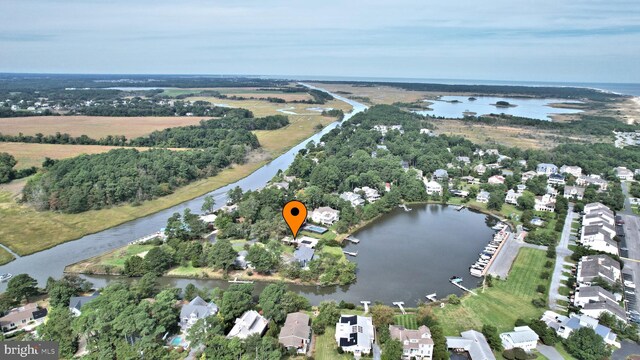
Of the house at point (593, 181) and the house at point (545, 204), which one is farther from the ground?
the house at point (593, 181)

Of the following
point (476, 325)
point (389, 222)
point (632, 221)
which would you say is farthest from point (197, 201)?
point (632, 221)

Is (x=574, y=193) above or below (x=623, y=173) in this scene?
below

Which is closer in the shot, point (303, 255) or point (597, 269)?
point (597, 269)

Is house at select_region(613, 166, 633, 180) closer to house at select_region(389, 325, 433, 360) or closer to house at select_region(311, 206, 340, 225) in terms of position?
house at select_region(311, 206, 340, 225)

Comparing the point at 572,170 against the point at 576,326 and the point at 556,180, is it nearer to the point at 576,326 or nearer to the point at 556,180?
the point at 556,180

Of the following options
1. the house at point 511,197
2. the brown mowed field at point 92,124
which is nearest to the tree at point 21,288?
the house at point 511,197

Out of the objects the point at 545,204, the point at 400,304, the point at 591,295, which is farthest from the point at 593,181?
the point at 400,304

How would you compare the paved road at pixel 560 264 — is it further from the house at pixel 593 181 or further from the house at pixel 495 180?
the house at pixel 593 181
